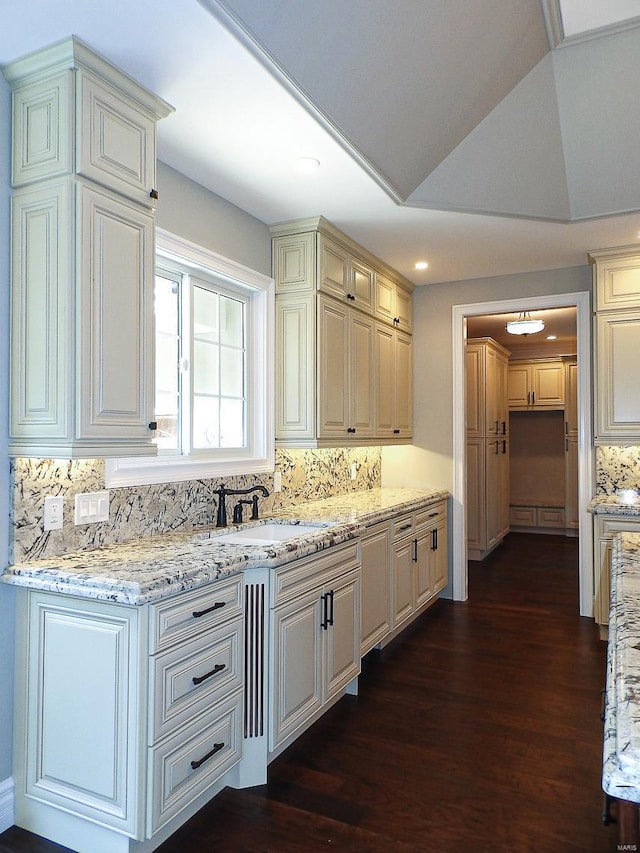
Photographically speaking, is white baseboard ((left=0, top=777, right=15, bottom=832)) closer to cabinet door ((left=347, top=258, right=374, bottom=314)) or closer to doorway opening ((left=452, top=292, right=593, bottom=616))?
cabinet door ((left=347, top=258, right=374, bottom=314))

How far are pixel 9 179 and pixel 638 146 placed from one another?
300 cm

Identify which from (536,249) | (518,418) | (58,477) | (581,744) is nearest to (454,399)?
(536,249)

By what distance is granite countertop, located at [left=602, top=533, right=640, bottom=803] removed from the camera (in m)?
0.83

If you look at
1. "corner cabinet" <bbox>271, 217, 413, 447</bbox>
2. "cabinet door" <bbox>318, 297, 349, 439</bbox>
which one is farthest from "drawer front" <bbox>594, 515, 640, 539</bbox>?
"cabinet door" <bbox>318, 297, 349, 439</bbox>

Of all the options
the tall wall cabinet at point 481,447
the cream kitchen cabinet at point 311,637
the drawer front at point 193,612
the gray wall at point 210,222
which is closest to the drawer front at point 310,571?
the cream kitchen cabinet at point 311,637

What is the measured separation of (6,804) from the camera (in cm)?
214

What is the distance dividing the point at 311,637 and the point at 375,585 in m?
0.92

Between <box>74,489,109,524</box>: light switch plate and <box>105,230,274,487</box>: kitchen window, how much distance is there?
82 millimetres

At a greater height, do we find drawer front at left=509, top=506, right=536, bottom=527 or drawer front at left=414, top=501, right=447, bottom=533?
drawer front at left=414, top=501, right=447, bottom=533

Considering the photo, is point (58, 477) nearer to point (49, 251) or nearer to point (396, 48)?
point (49, 251)

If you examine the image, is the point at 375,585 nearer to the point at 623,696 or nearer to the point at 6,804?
the point at 6,804

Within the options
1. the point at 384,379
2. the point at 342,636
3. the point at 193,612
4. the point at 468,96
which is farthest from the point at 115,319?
the point at 384,379

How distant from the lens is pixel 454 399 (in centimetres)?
512

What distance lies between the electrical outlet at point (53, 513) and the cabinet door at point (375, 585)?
5.32 ft
